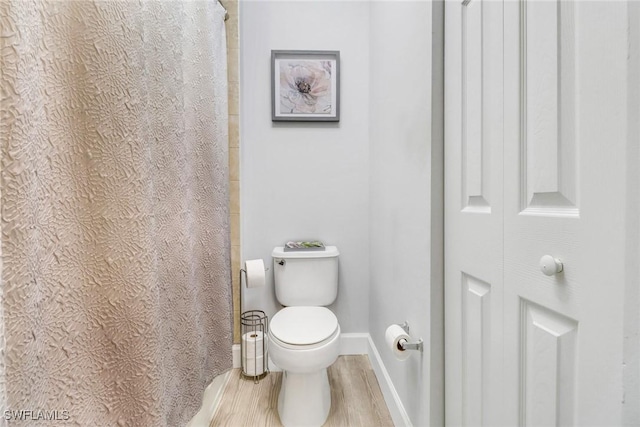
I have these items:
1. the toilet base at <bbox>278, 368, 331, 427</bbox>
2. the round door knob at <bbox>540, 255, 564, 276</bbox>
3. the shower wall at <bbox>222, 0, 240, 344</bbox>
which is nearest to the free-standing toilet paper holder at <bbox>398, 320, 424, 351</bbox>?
the toilet base at <bbox>278, 368, 331, 427</bbox>

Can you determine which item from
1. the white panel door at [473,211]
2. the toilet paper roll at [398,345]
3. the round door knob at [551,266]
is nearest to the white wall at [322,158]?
the toilet paper roll at [398,345]

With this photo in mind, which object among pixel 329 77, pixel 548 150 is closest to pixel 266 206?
pixel 329 77

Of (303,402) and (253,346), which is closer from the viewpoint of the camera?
(303,402)

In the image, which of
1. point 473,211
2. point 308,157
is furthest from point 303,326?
point 308,157

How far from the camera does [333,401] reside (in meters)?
1.52

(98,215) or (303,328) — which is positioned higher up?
(98,215)

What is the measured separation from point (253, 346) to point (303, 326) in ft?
1.58

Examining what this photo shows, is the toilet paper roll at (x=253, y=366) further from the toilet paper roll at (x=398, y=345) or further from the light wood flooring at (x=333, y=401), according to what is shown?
the toilet paper roll at (x=398, y=345)

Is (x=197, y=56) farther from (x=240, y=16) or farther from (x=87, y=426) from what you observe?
(x=87, y=426)

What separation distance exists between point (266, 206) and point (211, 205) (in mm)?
712

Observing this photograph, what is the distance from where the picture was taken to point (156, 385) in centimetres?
80

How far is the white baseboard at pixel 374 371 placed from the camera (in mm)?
1269

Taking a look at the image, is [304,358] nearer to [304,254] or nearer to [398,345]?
[398,345]

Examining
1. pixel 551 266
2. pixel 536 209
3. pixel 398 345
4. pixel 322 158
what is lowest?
pixel 398 345
